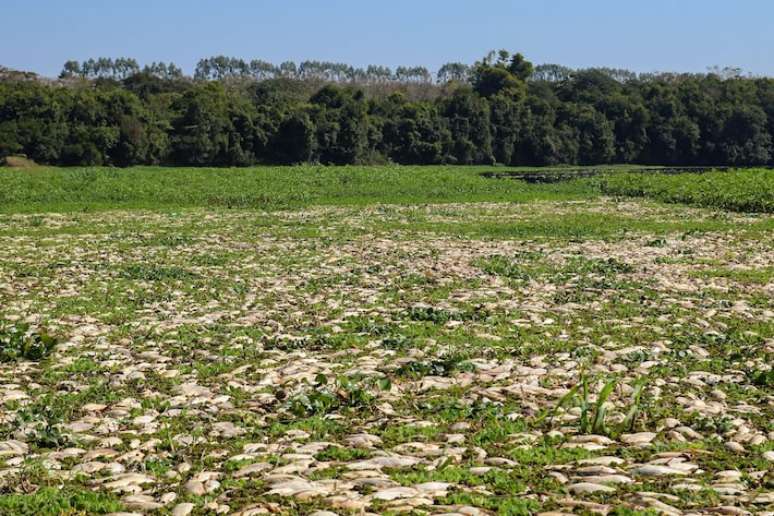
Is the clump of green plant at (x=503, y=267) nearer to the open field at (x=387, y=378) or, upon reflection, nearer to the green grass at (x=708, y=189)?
the open field at (x=387, y=378)

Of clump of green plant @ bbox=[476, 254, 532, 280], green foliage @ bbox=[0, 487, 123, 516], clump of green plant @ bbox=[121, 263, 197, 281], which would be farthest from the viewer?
clump of green plant @ bbox=[476, 254, 532, 280]

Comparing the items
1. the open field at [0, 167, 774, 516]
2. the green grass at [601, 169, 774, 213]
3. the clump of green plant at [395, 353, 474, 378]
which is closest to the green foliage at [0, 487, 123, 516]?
the open field at [0, 167, 774, 516]

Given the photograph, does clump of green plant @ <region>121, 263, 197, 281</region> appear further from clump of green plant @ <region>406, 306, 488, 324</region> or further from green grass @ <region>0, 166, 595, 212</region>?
green grass @ <region>0, 166, 595, 212</region>

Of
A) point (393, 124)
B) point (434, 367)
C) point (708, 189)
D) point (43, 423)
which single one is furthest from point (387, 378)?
point (393, 124)

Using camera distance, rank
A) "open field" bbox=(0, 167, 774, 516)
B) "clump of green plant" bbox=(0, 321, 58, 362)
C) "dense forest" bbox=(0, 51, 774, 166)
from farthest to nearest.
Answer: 1. "dense forest" bbox=(0, 51, 774, 166)
2. "clump of green plant" bbox=(0, 321, 58, 362)
3. "open field" bbox=(0, 167, 774, 516)

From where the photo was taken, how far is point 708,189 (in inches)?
1801

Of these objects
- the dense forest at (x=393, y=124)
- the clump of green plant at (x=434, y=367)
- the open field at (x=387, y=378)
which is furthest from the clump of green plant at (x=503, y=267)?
the dense forest at (x=393, y=124)

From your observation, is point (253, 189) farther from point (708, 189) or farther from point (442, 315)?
point (442, 315)

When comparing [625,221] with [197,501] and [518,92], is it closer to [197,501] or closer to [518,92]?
[197,501]

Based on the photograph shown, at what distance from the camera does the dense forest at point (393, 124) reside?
7838cm

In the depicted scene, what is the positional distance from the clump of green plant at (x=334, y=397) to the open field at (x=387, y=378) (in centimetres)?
3

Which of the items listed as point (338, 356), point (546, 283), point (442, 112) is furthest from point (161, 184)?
point (442, 112)

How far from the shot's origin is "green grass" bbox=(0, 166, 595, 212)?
43.7 meters

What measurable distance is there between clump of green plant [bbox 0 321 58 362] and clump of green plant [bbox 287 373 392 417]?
12.3ft
